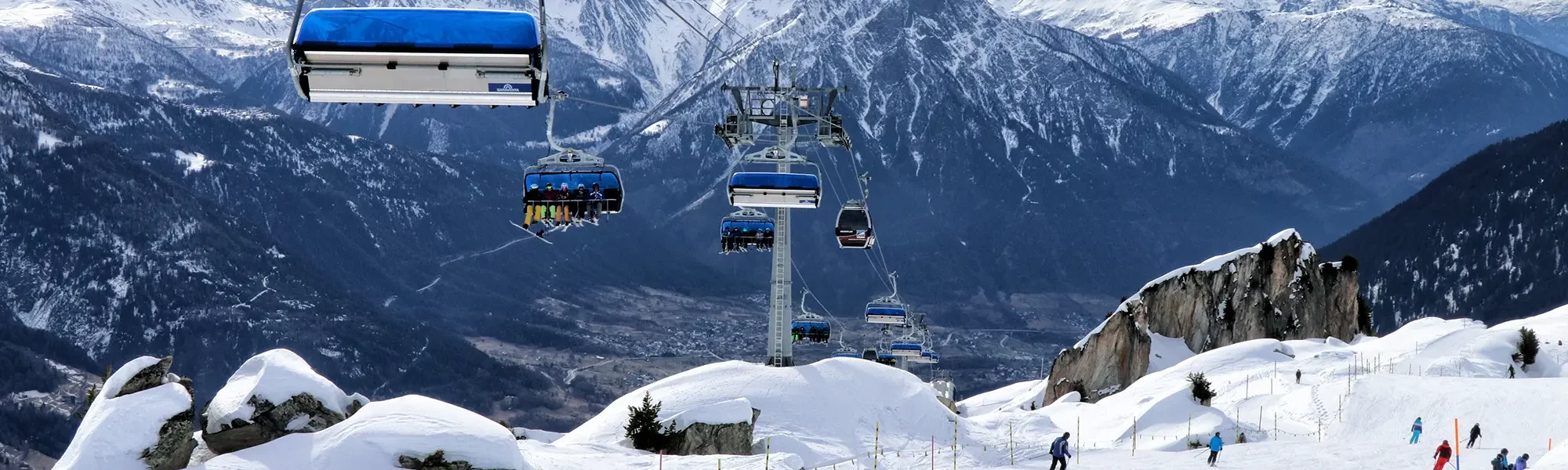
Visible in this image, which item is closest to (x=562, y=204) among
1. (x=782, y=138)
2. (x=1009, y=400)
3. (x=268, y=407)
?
(x=268, y=407)

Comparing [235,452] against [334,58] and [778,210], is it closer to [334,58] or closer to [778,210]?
[334,58]

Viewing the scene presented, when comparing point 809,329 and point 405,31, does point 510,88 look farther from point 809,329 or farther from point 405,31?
point 809,329

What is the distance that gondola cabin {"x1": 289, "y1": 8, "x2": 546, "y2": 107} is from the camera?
2333 cm

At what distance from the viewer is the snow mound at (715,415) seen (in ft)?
146

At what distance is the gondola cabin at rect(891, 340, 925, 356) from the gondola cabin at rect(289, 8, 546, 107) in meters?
76.3

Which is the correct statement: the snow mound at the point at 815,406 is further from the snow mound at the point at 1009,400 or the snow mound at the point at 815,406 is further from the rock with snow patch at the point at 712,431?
the snow mound at the point at 1009,400

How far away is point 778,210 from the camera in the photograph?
182 ft

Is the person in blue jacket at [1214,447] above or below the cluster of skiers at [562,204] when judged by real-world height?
below

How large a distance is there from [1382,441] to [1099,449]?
26.7ft

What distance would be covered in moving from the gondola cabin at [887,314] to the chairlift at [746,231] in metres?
27.6

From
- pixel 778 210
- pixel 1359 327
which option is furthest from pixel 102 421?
pixel 1359 327

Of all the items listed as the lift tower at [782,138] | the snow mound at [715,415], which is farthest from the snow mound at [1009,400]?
the snow mound at [715,415]

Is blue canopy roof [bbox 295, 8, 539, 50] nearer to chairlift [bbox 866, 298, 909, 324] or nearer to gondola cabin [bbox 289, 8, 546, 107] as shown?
gondola cabin [bbox 289, 8, 546, 107]

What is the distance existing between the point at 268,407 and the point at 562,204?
31.3 ft
